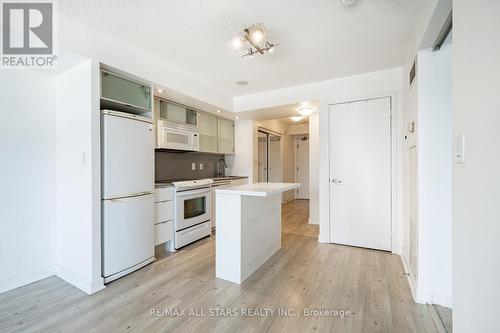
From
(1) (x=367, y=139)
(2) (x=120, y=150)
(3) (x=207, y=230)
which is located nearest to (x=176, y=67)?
(2) (x=120, y=150)

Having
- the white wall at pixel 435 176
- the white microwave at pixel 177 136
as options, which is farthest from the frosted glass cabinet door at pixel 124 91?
the white wall at pixel 435 176

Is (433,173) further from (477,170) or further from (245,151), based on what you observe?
(245,151)

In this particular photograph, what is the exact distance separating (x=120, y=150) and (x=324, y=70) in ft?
8.83

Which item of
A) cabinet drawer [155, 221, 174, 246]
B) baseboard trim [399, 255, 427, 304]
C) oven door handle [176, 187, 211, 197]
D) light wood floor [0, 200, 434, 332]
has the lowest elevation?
light wood floor [0, 200, 434, 332]

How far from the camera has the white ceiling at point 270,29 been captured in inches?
70.7

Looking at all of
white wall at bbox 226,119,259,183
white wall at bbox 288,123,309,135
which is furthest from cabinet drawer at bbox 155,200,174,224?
white wall at bbox 288,123,309,135

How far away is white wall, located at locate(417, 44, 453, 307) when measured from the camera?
1793mm

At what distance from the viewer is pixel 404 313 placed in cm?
175

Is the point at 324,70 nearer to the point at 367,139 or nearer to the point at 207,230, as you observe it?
the point at 367,139

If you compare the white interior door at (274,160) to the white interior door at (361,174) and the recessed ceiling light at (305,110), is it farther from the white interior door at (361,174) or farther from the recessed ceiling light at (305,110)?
the white interior door at (361,174)

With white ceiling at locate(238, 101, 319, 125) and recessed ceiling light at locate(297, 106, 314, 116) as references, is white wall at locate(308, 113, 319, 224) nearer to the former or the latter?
white ceiling at locate(238, 101, 319, 125)

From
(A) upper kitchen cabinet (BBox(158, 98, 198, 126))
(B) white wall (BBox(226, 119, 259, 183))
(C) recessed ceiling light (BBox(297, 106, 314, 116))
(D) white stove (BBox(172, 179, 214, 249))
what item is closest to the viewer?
(D) white stove (BBox(172, 179, 214, 249))

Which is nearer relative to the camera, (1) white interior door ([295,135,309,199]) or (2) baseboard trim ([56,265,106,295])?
(2) baseboard trim ([56,265,106,295])

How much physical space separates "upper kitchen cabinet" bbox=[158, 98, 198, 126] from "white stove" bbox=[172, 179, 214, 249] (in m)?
0.99
